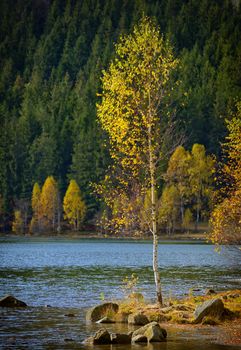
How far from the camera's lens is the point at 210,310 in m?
41.5

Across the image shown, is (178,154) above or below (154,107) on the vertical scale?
above

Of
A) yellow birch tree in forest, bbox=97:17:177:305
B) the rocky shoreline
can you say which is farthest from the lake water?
yellow birch tree in forest, bbox=97:17:177:305

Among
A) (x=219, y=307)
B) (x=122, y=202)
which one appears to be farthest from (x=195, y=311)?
(x=122, y=202)

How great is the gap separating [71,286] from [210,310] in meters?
27.0

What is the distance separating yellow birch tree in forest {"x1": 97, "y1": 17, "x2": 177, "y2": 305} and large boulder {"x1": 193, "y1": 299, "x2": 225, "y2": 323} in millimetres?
3150

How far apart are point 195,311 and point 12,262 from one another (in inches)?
2554

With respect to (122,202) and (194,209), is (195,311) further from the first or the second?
(194,209)

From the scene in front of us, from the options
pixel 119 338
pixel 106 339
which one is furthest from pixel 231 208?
pixel 106 339

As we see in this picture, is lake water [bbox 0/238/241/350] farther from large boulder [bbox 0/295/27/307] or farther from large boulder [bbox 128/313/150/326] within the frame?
large boulder [bbox 0/295/27/307]

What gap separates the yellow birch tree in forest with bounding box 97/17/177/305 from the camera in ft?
141

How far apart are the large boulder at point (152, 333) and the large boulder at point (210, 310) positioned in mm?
4339

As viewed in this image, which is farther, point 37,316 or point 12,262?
point 12,262

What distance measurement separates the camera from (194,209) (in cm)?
19675

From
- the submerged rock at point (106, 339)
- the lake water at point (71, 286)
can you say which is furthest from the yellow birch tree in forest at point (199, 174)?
the submerged rock at point (106, 339)
